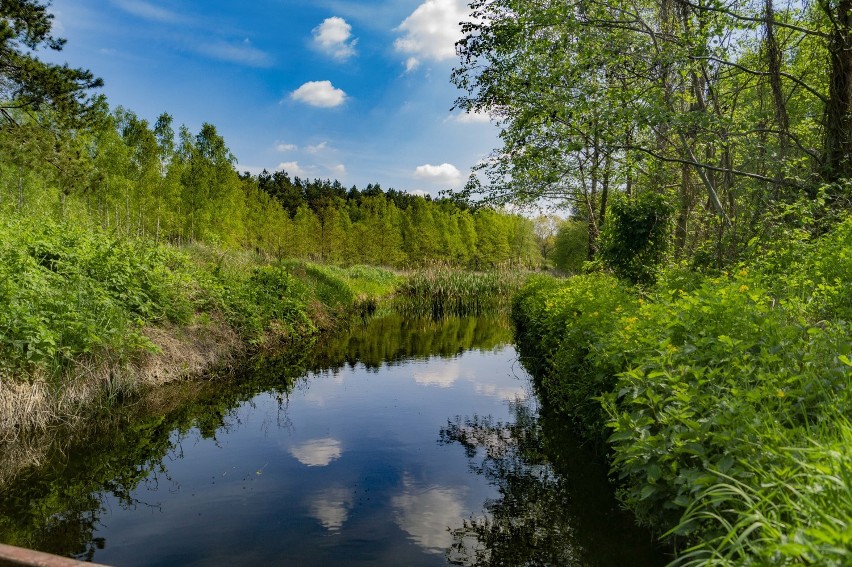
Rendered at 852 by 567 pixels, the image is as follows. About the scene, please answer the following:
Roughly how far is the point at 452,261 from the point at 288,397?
39831 millimetres

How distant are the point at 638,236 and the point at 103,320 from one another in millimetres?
9821

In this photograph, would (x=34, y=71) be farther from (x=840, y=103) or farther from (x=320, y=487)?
(x=840, y=103)

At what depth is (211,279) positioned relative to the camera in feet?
43.3

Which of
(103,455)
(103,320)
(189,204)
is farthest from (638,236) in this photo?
(189,204)

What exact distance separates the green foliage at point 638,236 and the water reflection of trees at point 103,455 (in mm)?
7273

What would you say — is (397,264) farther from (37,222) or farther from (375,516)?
(375,516)

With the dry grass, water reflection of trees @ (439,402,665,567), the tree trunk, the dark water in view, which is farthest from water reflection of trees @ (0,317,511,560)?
the tree trunk

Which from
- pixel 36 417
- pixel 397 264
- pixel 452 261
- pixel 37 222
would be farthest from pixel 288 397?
pixel 452 261

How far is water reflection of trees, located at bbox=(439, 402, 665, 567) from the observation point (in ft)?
14.8

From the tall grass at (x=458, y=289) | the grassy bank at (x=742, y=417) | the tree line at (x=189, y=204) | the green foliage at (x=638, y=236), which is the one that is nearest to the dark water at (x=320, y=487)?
the grassy bank at (x=742, y=417)

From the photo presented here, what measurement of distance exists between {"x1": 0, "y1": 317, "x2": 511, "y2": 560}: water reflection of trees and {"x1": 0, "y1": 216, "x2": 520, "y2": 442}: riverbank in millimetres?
392

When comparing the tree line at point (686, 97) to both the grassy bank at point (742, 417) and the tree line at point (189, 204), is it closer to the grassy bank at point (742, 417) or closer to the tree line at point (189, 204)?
the grassy bank at point (742, 417)

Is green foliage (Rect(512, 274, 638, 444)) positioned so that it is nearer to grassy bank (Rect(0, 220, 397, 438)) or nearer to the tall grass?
grassy bank (Rect(0, 220, 397, 438))

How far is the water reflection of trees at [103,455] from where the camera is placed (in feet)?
15.8
